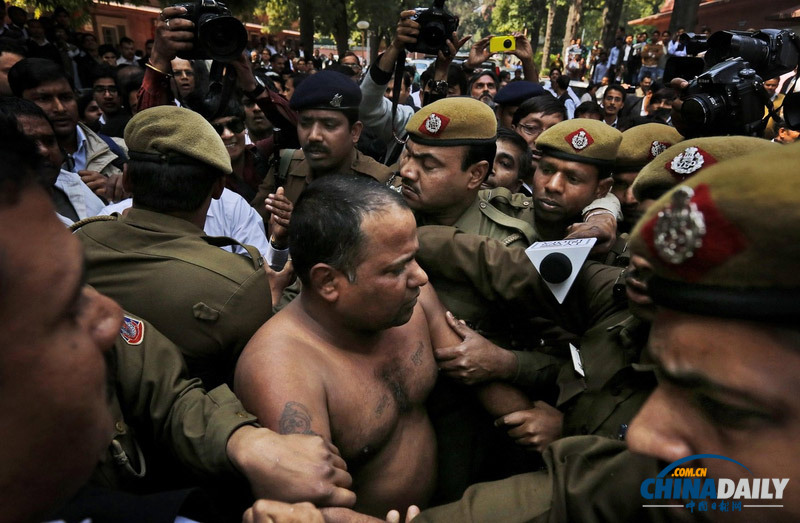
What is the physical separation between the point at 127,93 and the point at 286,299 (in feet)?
15.5

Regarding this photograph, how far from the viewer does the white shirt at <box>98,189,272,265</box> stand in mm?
3428

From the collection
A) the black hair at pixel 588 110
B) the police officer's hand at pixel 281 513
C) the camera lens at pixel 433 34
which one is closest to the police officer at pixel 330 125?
the camera lens at pixel 433 34

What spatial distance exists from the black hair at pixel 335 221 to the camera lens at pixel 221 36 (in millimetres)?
1751

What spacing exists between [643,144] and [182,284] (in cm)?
252

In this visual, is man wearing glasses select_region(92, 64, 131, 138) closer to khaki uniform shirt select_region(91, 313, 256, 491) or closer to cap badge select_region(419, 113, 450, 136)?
cap badge select_region(419, 113, 450, 136)

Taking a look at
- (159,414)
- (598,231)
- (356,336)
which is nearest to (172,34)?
(356,336)

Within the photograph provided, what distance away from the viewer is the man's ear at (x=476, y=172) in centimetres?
294

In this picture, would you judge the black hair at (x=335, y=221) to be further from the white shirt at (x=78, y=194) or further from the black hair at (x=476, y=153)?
the white shirt at (x=78, y=194)

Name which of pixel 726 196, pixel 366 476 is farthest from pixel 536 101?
pixel 726 196

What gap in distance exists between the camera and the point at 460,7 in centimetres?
9456

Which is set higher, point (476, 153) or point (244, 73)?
point (244, 73)

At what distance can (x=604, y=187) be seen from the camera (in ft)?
9.78

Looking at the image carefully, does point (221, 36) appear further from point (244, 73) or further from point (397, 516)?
point (397, 516)

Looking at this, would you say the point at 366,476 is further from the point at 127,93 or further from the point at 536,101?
the point at 127,93
